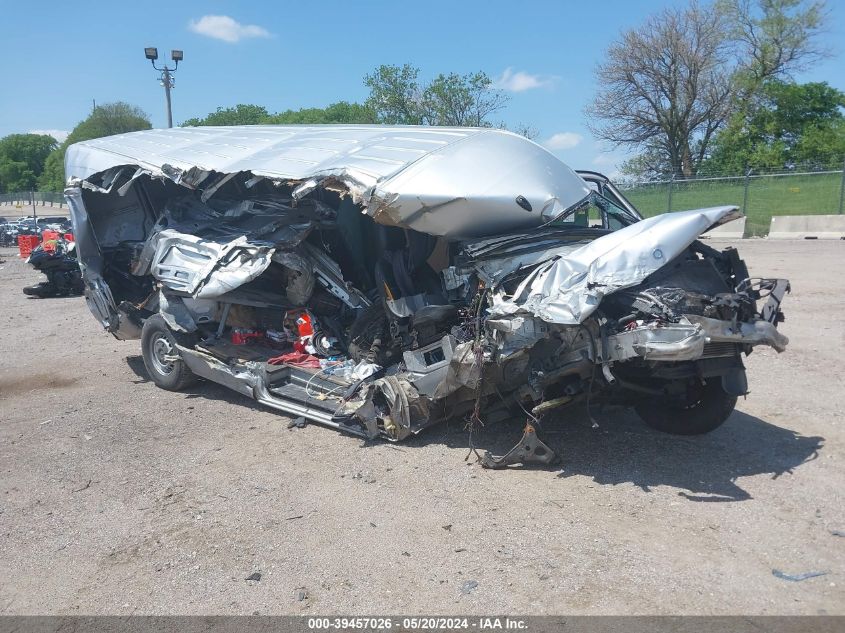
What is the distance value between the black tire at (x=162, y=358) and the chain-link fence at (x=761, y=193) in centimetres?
1611

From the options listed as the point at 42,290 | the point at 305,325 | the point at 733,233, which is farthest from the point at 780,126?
the point at 305,325

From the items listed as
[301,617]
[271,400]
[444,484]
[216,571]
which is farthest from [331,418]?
[301,617]

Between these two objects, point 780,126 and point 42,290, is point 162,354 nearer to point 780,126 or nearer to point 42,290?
point 42,290

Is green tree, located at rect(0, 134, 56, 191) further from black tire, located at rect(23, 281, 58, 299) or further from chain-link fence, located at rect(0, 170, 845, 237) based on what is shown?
chain-link fence, located at rect(0, 170, 845, 237)

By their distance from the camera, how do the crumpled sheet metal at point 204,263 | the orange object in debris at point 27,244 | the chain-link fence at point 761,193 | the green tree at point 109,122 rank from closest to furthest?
the crumpled sheet metal at point 204,263, the chain-link fence at point 761,193, the orange object in debris at point 27,244, the green tree at point 109,122

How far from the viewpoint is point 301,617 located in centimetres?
328

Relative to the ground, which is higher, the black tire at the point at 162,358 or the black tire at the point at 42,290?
the black tire at the point at 162,358

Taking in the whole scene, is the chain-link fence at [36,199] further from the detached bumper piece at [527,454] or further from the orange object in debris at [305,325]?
the detached bumper piece at [527,454]

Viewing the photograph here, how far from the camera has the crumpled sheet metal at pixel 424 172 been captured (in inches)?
196

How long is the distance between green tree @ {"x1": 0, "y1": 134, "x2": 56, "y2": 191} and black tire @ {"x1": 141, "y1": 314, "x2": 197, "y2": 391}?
96355 mm

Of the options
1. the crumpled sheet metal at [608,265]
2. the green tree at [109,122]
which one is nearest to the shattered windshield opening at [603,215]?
the crumpled sheet metal at [608,265]

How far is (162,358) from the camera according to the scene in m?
7.37

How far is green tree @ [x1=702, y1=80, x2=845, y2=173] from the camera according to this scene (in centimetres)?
3341

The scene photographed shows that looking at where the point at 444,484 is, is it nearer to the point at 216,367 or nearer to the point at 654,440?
the point at 654,440
